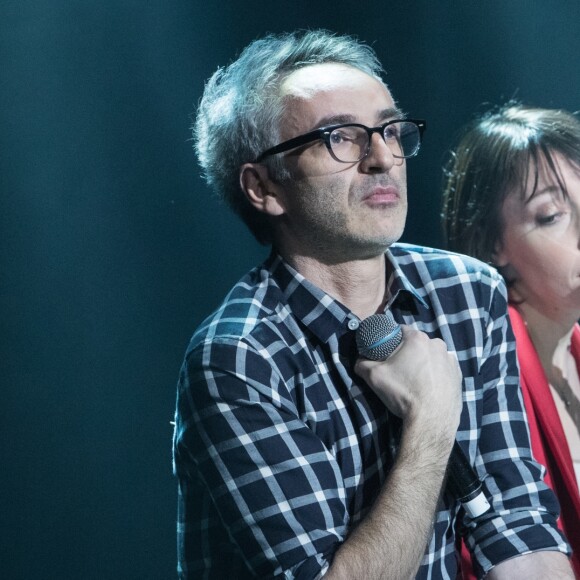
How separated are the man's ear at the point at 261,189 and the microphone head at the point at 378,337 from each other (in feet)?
1.29

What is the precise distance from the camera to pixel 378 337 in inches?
70.3

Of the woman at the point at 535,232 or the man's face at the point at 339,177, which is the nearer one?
the man's face at the point at 339,177

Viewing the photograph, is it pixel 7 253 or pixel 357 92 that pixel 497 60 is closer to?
pixel 357 92

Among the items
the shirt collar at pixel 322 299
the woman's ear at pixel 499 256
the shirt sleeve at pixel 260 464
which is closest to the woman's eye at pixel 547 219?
the woman's ear at pixel 499 256

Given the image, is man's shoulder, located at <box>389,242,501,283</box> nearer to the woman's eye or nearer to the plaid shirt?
the plaid shirt

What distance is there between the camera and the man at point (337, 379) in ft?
5.39

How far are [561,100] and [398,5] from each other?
643 mm

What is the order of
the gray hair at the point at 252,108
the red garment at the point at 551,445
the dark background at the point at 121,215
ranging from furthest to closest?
the dark background at the point at 121,215
the red garment at the point at 551,445
the gray hair at the point at 252,108

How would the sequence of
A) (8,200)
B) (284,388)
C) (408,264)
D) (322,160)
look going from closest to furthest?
(284,388)
(322,160)
(408,264)
(8,200)

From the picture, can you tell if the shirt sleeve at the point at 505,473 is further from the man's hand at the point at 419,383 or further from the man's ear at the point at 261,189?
the man's ear at the point at 261,189

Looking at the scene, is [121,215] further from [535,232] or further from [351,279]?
[535,232]

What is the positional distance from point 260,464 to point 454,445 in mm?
424

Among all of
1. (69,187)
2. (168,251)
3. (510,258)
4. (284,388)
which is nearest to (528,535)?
(284,388)

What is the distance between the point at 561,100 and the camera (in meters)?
2.78
